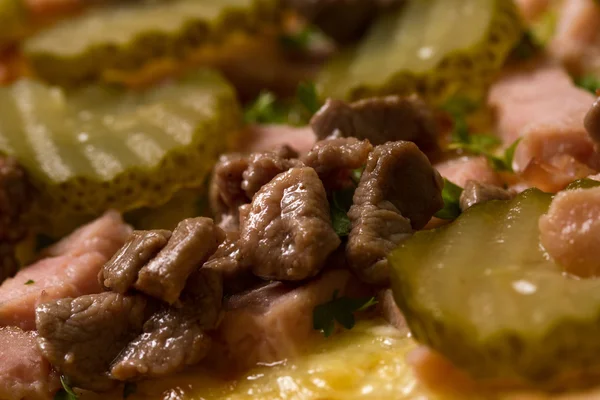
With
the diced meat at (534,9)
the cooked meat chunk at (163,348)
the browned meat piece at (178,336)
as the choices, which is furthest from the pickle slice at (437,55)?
the cooked meat chunk at (163,348)

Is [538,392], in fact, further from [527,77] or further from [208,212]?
[527,77]

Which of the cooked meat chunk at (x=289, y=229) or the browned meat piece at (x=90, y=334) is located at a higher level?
→ the cooked meat chunk at (x=289, y=229)

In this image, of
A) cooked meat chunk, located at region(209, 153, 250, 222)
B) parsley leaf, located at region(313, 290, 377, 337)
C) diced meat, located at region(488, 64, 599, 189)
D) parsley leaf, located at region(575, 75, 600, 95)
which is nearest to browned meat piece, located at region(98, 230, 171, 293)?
cooked meat chunk, located at region(209, 153, 250, 222)

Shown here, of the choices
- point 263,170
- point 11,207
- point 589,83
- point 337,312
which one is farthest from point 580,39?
point 11,207

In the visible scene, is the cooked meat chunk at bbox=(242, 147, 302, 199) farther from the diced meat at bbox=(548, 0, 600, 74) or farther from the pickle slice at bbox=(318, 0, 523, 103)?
the diced meat at bbox=(548, 0, 600, 74)

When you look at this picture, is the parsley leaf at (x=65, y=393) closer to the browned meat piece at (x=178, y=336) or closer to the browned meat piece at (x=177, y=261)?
the browned meat piece at (x=178, y=336)

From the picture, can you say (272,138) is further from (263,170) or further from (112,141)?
(263,170)
